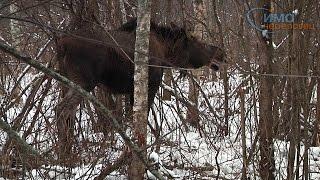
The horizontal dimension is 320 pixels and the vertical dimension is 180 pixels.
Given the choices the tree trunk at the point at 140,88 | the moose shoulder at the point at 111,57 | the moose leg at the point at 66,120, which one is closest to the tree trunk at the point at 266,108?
the tree trunk at the point at 140,88

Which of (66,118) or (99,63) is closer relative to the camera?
(66,118)

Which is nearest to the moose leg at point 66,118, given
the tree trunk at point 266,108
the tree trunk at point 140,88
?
the tree trunk at point 140,88

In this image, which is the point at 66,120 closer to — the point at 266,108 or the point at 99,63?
the point at 99,63

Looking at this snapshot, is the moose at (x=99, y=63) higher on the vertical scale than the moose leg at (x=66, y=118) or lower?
higher

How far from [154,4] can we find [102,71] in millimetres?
1486

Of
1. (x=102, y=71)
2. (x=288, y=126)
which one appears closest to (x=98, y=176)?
(x=102, y=71)

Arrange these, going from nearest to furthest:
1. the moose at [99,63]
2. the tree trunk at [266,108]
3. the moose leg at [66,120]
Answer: the tree trunk at [266,108] → the moose leg at [66,120] → the moose at [99,63]

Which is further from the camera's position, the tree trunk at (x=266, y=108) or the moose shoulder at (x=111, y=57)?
the moose shoulder at (x=111, y=57)

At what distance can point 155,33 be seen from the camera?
638cm

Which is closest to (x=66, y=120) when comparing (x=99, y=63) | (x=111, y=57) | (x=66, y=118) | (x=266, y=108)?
(x=66, y=118)

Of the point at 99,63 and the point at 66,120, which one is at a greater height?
the point at 99,63

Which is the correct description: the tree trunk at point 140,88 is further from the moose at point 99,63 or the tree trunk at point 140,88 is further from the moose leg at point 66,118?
the moose at point 99,63

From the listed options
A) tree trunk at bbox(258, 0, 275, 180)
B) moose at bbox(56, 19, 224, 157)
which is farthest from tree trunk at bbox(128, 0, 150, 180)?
tree trunk at bbox(258, 0, 275, 180)

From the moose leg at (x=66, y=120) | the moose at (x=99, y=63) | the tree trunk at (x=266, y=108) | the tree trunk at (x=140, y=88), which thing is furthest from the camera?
the moose at (x=99, y=63)
